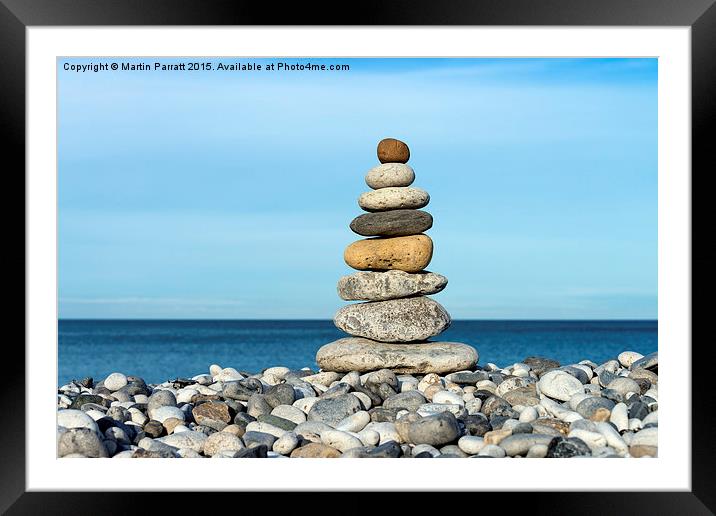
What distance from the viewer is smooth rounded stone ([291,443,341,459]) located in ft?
23.3

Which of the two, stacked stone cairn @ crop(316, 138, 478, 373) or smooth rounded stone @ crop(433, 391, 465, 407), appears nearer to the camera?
smooth rounded stone @ crop(433, 391, 465, 407)

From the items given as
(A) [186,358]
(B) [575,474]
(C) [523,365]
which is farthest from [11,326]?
(A) [186,358]

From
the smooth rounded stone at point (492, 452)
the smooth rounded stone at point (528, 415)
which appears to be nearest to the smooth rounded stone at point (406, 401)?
the smooth rounded stone at point (528, 415)

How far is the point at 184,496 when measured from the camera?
219 inches

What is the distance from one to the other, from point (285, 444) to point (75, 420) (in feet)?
6.06

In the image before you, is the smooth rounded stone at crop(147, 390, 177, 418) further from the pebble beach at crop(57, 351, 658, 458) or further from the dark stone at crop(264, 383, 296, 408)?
the dark stone at crop(264, 383, 296, 408)

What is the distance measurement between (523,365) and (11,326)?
25.4 ft

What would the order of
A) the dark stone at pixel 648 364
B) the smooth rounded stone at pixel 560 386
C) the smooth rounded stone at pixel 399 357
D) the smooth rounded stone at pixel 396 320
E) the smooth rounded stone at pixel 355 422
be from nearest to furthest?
the smooth rounded stone at pixel 355 422 < the smooth rounded stone at pixel 560 386 < the dark stone at pixel 648 364 < the smooth rounded stone at pixel 399 357 < the smooth rounded stone at pixel 396 320

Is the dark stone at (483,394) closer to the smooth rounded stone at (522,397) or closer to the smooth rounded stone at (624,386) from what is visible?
the smooth rounded stone at (522,397)

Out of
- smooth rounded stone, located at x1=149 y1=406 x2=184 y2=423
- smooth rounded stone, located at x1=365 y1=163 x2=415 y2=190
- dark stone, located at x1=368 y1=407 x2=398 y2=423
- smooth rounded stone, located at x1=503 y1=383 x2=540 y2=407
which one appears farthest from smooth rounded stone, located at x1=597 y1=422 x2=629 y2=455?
smooth rounded stone, located at x1=365 y1=163 x2=415 y2=190

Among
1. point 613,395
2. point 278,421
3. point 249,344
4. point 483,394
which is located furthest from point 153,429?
point 249,344

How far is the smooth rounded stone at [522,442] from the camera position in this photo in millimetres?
6766
